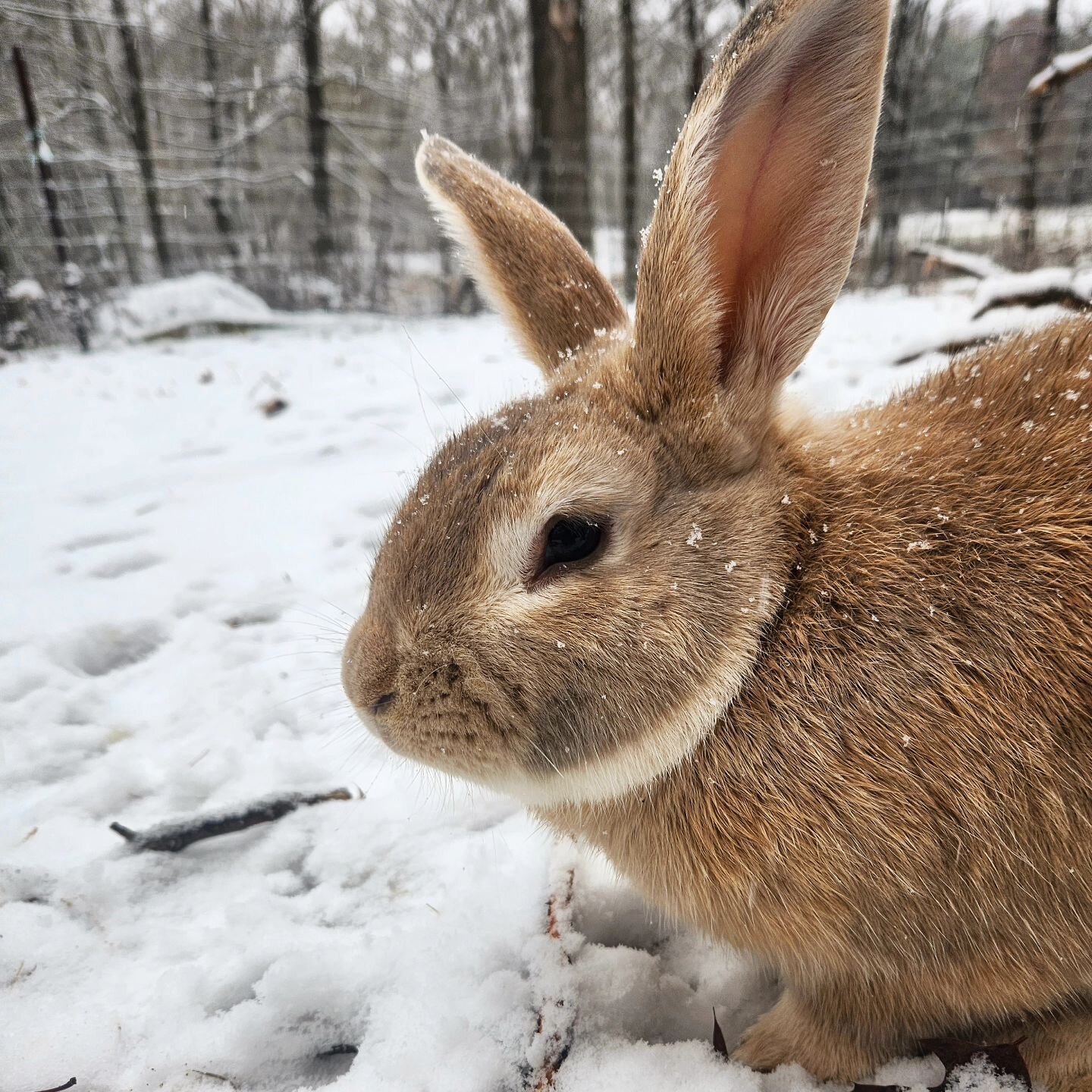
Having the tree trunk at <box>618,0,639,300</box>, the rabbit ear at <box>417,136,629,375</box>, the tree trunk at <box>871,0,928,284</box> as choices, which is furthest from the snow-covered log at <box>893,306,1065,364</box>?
the tree trunk at <box>618,0,639,300</box>

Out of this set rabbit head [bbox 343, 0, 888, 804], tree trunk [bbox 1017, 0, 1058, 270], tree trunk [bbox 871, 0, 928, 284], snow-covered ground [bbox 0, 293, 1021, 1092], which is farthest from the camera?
tree trunk [bbox 871, 0, 928, 284]

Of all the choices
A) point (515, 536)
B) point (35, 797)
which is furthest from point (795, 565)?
point (35, 797)

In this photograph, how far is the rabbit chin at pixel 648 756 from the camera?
130 cm

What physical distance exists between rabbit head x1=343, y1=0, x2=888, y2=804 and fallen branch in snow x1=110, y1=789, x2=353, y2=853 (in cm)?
73

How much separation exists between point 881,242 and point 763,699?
42.4 feet

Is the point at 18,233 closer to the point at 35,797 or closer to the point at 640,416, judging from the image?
the point at 35,797

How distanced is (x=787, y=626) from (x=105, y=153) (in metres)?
13.7

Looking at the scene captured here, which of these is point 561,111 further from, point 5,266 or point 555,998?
point 555,998

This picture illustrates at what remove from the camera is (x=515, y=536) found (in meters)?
1.32

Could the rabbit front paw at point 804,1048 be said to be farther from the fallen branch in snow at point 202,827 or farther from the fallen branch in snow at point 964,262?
the fallen branch in snow at point 964,262

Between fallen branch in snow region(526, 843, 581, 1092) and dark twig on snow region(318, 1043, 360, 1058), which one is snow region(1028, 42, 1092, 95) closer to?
fallen branch in snow region(526, 843, 581, 1092)

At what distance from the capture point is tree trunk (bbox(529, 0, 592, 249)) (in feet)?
30.9

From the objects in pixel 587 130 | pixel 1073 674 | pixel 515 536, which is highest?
pixel 587 130

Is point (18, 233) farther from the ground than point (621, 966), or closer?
farther from the ground
